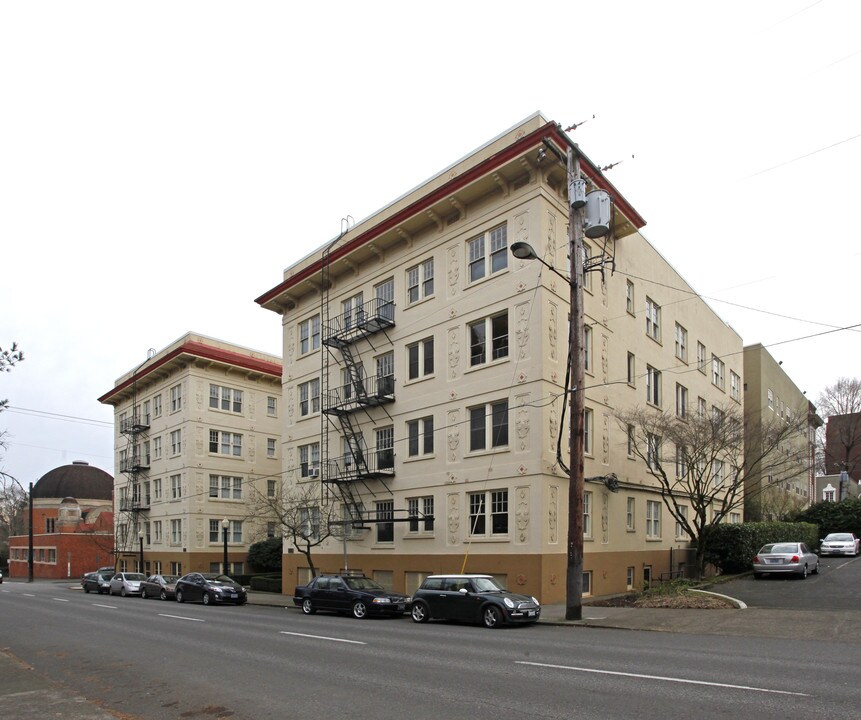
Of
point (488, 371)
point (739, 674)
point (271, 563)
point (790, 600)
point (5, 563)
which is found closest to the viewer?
point (739, 674)

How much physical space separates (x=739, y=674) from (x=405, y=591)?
65.8 ft

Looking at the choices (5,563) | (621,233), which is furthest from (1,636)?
(5,563)

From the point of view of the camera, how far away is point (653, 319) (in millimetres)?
34656

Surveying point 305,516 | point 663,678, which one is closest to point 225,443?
point 305,516

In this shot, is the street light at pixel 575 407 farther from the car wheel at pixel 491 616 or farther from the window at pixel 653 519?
the window at pixel 653 519

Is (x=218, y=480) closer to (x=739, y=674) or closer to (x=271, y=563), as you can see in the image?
(x=271, y=563)

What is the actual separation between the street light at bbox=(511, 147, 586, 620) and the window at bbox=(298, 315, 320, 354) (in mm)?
18807

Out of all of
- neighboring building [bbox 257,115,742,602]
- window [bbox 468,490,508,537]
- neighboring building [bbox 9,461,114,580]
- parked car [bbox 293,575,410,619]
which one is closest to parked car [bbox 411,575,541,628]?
parked car [bbox 293,575,410,619]

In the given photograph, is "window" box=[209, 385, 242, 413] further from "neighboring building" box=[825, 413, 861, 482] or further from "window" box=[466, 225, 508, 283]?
"neighboring building" box=[825, 413, 861, 482]

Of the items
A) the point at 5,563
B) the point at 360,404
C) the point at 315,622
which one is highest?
the point at 360,404

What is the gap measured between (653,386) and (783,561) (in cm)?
909

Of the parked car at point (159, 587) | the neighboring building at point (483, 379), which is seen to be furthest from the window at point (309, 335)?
the parked car at point (159, 587)

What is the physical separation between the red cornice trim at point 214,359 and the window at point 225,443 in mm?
4768

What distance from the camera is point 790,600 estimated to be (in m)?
22.5
